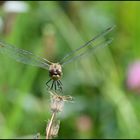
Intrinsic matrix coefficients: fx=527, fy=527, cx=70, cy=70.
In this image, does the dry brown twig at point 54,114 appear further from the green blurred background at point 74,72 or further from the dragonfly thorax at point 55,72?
the green blurred background at point 74,72

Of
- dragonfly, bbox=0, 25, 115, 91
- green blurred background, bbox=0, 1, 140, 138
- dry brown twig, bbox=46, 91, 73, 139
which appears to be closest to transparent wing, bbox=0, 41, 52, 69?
dragonfly, bbox=0, 25, 115, 91

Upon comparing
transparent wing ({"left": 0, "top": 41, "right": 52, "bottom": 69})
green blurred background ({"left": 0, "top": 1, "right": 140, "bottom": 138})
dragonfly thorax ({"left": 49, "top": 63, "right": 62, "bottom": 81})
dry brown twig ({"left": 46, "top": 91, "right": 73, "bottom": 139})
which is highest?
green blurred background ({"left": 0, "top": 1, "right": 140, "bottom": 138})

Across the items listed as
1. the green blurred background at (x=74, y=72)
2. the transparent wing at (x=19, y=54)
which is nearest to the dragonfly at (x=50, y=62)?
the transparent wing at (x=19, y=54)

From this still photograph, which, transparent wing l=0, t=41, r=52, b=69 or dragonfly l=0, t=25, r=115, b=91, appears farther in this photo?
transparent wing l=0, t=41, r=52, b=69

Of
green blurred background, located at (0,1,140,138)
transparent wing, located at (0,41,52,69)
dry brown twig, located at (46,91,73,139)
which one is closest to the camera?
dry brown twig, located at (46,91,73,139)

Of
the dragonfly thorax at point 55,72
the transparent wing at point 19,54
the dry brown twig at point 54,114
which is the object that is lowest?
the dry brown twig at point 54,114

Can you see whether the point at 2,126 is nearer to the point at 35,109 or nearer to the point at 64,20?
the point at 35,109

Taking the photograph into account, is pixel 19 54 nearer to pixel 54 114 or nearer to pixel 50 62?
pixel 50 62

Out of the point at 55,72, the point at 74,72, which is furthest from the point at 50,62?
the point at 74,72

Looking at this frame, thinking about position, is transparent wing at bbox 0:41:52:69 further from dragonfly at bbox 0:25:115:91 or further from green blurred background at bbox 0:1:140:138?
green blurred background at bbox 0:1:140:138
